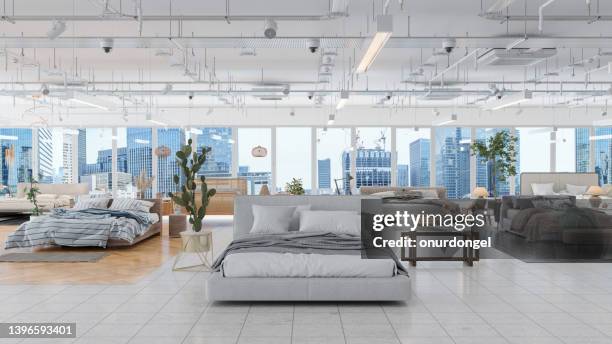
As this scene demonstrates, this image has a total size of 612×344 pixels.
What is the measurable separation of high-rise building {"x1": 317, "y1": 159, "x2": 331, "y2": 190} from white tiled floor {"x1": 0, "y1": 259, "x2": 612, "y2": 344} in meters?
10.5

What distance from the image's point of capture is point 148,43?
7355 mm

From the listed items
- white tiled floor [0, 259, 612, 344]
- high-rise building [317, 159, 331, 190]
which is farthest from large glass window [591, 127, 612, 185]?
white tiled floor [0, 259, 612, 344]

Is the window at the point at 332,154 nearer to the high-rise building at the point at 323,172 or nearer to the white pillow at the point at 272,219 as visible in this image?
the high-rise building at the point at 323,172

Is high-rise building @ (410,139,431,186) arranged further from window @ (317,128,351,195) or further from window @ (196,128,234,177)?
window @ (196,128,234,177)

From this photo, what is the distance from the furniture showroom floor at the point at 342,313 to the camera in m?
4.03

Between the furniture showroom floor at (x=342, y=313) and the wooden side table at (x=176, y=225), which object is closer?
the furniture showroom floor at (x=342, y=313)

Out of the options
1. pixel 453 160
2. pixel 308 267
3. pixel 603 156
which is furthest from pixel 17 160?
pixel 603 156

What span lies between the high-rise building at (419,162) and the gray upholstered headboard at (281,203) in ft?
31.1

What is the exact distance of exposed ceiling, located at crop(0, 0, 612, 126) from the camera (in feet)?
22.7

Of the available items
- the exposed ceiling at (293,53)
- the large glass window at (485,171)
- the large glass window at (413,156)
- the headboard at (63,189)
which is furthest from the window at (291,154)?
the headboard at (63,189)

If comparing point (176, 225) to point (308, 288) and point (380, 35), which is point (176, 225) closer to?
point (308, 288)

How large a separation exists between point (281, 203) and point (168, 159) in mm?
10101

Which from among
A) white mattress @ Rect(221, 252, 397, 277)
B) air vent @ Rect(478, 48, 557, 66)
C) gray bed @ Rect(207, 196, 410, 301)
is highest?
air vent @ Rect(478, 48, 557, 66)

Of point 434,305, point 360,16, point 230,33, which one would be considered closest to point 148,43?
point 230,33
